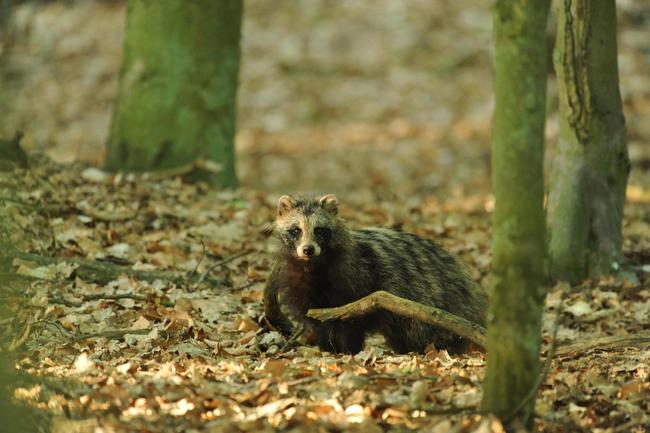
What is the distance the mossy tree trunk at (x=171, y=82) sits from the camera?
11.8 meters

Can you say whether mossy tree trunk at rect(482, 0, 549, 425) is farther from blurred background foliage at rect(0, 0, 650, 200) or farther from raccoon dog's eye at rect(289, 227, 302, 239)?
blurred background foliage at rect(0, 0, 650, 200)

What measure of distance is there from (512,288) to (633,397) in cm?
157

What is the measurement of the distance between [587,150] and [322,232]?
3.05m

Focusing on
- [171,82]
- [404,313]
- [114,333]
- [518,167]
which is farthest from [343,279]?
[171,82]

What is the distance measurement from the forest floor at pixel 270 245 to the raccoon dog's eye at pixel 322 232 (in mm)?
922

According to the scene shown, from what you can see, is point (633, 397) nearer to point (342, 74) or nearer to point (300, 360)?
point (300, 360)

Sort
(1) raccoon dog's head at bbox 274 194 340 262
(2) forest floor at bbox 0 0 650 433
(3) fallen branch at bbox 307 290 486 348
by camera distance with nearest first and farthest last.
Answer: (2) forest floor at bbox 0 0 650 433, (3) fallen branch at bbox 307 290 486 348, (1) raccoon dog's head at bbox 274 194 340 262

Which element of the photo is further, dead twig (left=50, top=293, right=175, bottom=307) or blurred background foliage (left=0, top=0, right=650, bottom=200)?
blurred background foliage (left=0, top=0, right=650, bottom=200)

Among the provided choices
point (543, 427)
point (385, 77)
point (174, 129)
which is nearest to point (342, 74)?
point (385, 77)

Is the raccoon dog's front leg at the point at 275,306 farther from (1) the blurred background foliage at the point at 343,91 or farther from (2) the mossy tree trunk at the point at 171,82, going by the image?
(1) the blurred background foliage at the point at 343,91

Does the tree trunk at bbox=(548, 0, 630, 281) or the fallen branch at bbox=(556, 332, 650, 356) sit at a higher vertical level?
the tree trunk at bbox=(548, 0, 630, 281)

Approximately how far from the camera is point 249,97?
21578 millimetres

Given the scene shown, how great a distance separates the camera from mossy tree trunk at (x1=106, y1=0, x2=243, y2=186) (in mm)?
11766

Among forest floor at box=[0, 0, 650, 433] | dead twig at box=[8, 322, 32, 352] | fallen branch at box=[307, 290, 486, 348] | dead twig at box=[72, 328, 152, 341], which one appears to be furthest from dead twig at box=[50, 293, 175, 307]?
fallen branch at box=[307, 290, 486, 348]
